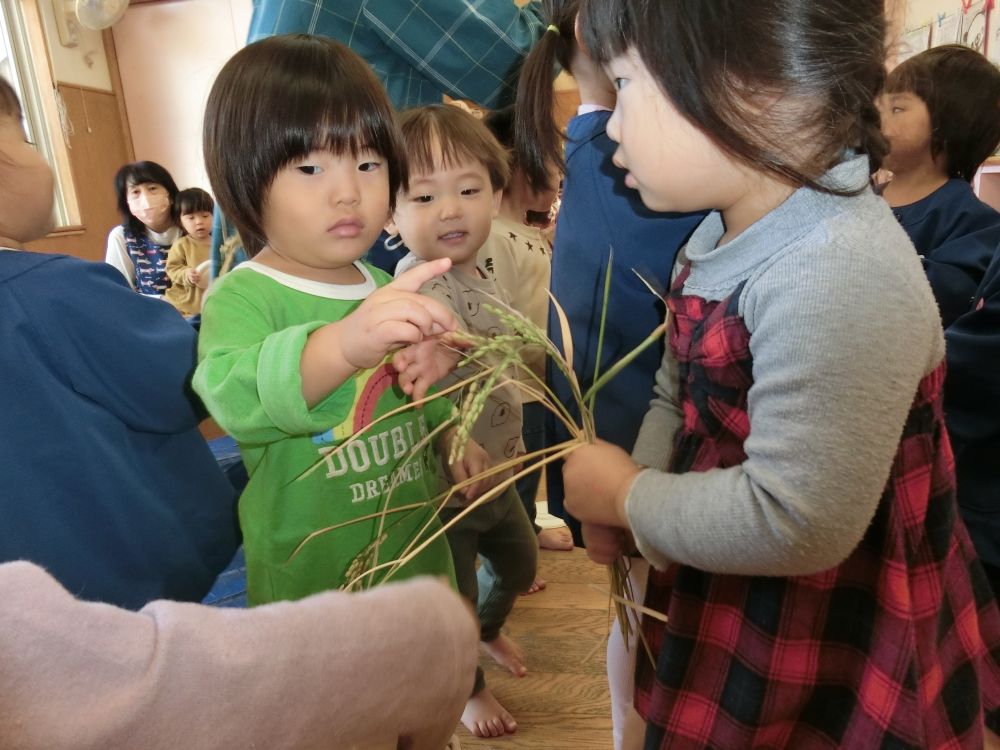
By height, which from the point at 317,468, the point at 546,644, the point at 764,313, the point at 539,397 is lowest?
the point at 546,644

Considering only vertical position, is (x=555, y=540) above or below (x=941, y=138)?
below

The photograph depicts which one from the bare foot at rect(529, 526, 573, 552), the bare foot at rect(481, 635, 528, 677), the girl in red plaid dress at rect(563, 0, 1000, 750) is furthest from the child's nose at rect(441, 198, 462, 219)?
the bare foot at rect(529, 526, 573, 552)

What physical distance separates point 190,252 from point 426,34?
2.87 m

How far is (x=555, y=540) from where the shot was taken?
238 cm

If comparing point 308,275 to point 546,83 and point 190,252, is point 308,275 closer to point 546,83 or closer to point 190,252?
point 546,83

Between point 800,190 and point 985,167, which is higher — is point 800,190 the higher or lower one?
the higher one

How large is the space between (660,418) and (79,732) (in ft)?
2.38

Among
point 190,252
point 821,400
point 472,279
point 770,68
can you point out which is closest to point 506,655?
point 472,279

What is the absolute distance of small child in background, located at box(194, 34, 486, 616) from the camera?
91cm

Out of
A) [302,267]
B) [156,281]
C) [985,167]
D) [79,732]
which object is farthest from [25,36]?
[79,732]

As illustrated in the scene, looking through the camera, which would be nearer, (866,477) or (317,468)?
(866,477)

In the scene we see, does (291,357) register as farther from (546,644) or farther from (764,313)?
(546,644)

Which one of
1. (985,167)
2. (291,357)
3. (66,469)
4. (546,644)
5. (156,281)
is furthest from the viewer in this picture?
(156,281)

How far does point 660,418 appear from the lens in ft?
3.10
